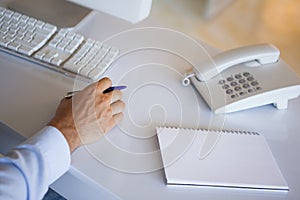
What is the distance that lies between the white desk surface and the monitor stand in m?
0.04

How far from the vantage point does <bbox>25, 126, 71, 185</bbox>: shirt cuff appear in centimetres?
79

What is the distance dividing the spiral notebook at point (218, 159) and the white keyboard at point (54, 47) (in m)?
0.25

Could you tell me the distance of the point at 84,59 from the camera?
103 cm

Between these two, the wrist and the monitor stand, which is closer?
the wrist

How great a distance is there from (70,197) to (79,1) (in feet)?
1.60

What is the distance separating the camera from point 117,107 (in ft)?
3.03

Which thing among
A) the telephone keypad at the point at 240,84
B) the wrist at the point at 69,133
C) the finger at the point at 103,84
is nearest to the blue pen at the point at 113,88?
the finger at the point at 103,84

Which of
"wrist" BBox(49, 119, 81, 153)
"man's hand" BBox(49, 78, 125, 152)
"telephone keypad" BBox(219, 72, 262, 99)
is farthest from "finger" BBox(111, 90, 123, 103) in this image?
"telephone keypad" BBox(219, 72, 262, 99)

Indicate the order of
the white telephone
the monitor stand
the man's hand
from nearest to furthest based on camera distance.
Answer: the man's hand < the white telephone < the monitor stand

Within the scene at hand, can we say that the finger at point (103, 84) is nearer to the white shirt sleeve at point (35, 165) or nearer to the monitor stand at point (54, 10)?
the white shirt sleeve at point (35, 165)

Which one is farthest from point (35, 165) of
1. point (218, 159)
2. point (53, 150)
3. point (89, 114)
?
point (218, 159)

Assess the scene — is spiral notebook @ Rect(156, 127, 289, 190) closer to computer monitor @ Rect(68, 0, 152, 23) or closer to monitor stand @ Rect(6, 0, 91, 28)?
computer monitor @ Rect(68, 0, 152, 23)

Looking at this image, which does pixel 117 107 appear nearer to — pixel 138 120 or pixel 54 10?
pixel 138 120

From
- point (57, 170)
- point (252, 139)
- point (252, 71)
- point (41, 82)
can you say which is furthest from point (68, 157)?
point (252, 71)
